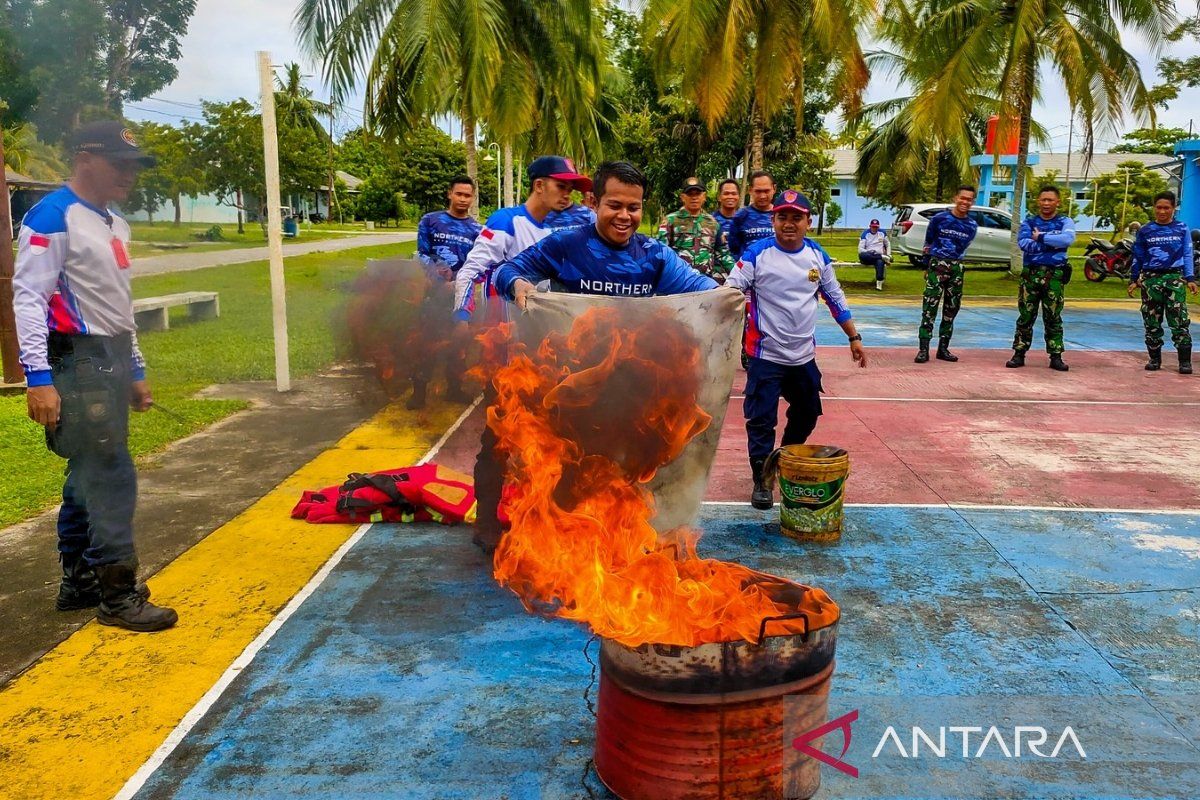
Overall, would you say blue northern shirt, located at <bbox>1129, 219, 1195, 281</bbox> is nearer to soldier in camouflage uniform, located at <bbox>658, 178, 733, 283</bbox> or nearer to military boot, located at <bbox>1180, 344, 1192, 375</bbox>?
military boot, located at <bbox>1180, 344, 1192, 375</bbox>

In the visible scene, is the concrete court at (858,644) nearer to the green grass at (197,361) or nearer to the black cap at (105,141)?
the black cap at (105,141)

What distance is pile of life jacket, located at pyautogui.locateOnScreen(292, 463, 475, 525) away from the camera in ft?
19.1

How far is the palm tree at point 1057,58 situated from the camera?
2008 cm

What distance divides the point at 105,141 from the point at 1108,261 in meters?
25.2

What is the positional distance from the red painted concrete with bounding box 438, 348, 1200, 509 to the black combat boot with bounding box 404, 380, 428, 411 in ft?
1.99

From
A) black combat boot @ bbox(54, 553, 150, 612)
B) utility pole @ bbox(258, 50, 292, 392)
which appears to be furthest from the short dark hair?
utility pole @ bbox(258, 50, 292, 392)

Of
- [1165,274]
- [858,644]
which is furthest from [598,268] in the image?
[1165,274]

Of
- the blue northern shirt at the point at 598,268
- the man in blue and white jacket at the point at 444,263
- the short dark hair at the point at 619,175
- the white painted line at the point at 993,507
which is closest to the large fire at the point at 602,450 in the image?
the blue northern shirt at the point at 598,268

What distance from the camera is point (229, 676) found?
3895 mm

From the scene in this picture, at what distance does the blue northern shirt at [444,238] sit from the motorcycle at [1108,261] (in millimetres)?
20499

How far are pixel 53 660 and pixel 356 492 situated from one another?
2141 millimetres

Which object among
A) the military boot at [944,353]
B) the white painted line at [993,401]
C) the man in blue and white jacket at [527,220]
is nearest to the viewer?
the man in blue and white jacket at [527,220]

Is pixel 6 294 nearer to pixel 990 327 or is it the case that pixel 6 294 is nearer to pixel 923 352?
pixel 923 352

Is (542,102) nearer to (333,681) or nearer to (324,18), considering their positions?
(324,18)
